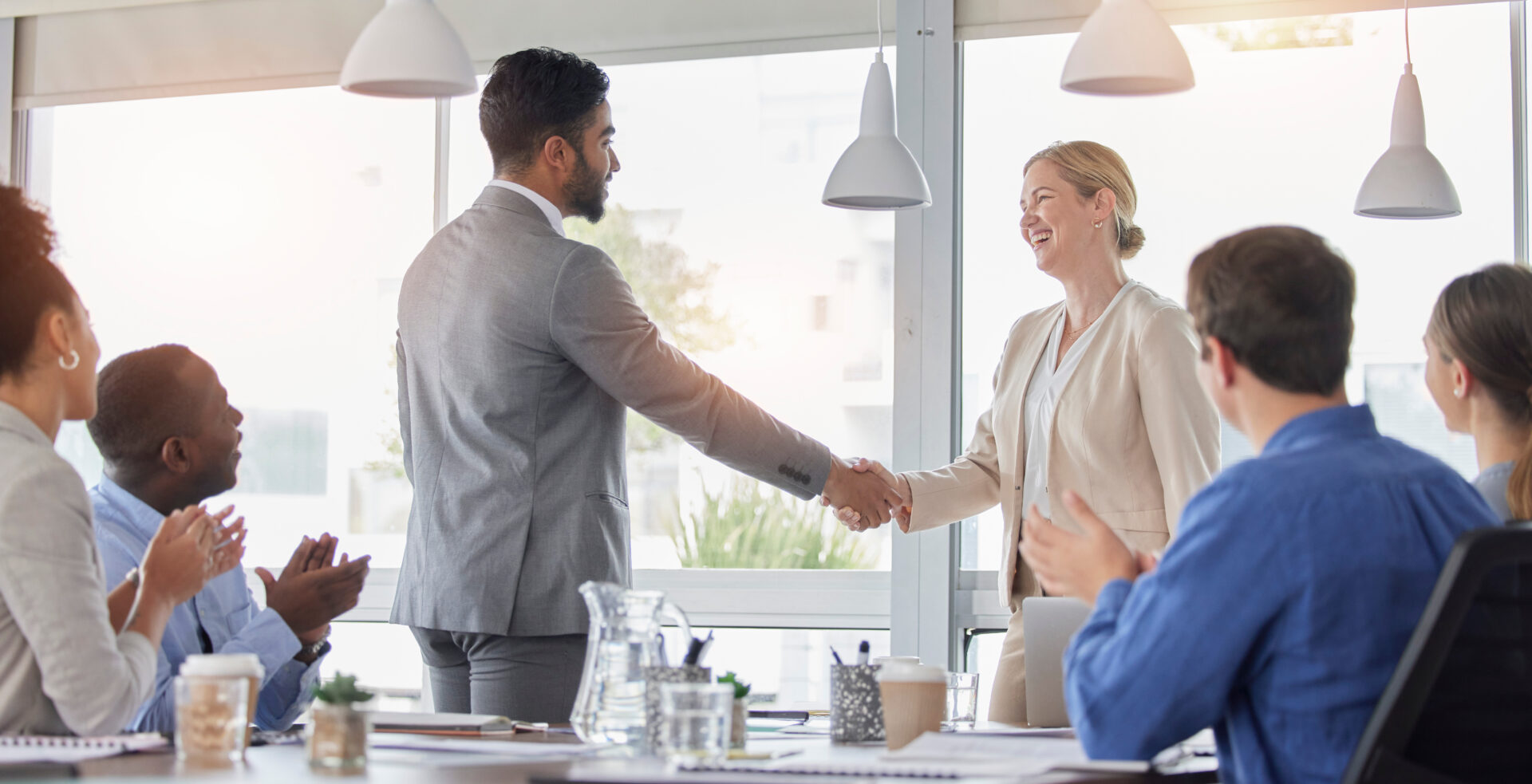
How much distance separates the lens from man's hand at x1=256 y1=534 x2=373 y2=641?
215cm

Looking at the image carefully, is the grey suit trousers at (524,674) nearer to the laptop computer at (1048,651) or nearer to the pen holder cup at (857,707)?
the pen holder cup at (857,707)

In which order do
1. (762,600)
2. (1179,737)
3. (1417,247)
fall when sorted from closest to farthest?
1. (1179,737)
2. (1417,247)
3. (762,600)

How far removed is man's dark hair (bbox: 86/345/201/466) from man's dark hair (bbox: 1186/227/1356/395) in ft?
5.35

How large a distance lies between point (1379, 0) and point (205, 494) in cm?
318

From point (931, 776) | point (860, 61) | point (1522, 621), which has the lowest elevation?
point (931, 776)

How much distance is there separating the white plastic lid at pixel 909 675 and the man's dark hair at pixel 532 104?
136 centimetres

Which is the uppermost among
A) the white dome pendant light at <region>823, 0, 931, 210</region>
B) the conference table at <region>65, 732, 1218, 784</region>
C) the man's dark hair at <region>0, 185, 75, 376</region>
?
the white dome pendant light at <region>823, 0, 931, 210</region>

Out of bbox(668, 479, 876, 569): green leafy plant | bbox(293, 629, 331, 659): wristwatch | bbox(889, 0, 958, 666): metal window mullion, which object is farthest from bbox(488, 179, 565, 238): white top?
bbox(668, 479, 876, 569): green leafy plant

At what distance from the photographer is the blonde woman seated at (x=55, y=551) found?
161 cm

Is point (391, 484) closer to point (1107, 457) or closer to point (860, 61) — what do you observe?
point (860, 61)

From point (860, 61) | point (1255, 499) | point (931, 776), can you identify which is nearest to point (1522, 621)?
point (1255, 499)

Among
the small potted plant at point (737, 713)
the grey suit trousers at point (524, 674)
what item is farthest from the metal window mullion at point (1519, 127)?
the small potted plant at point (737, 713)

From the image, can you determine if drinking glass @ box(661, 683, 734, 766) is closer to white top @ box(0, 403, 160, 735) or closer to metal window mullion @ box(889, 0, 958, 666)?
white top @ box(0, 403, 160, 735)

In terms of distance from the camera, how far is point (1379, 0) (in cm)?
377
